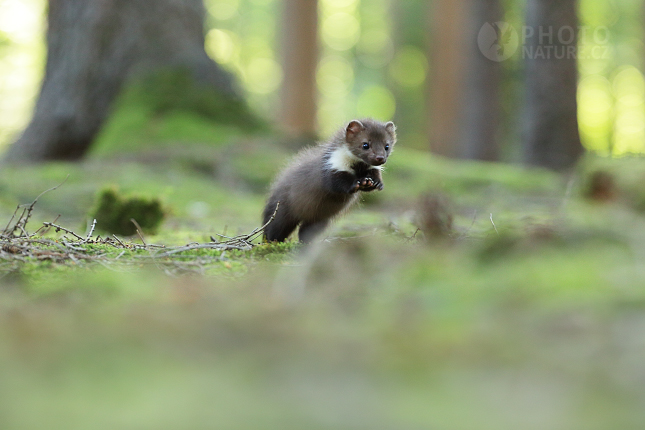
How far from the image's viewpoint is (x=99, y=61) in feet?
37.6

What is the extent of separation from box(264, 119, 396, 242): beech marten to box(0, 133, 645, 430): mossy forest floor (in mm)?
2067

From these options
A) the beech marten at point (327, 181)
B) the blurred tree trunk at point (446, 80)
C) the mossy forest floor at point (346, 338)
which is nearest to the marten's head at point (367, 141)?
the beech marten at point (327, 181)

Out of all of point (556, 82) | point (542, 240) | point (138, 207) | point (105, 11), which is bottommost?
point (138, 207)

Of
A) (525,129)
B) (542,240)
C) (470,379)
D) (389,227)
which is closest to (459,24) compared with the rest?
(525,129)

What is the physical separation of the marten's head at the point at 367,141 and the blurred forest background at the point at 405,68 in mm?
884

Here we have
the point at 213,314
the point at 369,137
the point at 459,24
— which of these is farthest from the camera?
the point at 459,24

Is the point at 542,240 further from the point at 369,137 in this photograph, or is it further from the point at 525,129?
the point at 525,129

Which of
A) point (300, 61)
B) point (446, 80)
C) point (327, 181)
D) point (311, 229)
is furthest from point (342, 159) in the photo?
point (446, 80)

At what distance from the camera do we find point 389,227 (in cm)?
457

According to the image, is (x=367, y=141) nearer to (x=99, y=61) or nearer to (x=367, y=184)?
(x=367, y=184)

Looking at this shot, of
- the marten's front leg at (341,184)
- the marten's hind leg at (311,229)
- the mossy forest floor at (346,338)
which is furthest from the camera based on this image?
the marten's hind leg at (311,229)

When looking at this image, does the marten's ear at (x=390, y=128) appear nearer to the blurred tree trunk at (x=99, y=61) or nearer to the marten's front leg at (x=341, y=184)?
the marten's front leg at (x=341, y=184)

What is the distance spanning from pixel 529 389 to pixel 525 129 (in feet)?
41.9

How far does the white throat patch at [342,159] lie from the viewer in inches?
220
